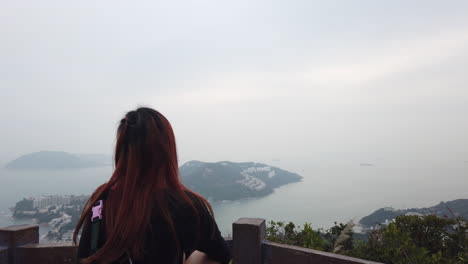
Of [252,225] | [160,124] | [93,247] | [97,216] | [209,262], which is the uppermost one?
[160,124]

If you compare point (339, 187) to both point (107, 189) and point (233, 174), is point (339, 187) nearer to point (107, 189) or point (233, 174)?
point (233, 174)

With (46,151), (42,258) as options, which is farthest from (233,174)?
(46,151)

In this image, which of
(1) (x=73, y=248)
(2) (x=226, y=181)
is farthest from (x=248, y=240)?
(2) (x=226, y=181)

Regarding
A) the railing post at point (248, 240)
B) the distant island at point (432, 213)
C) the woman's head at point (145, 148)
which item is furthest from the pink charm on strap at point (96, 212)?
the distant island at point (432, 213)

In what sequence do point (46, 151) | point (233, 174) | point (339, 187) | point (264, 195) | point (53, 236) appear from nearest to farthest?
point (53, 236)
point (264, 195)
point (233, 174)
point (339, 187)
point (46, 151)

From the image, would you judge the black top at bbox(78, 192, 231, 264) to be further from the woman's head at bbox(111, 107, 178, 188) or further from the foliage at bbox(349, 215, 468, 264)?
the foliage at bbox(349, 215, 468, 264)

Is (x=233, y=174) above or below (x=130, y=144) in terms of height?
below

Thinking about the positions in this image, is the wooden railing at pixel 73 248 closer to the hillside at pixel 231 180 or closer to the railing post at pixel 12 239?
the railing post at pixel 12 239
